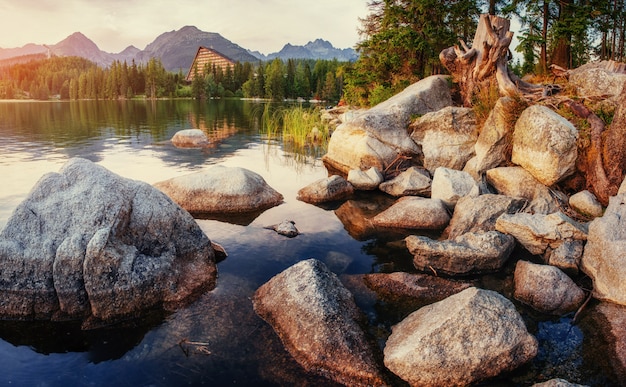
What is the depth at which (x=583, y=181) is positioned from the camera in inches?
416

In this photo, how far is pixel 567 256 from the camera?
7.83m

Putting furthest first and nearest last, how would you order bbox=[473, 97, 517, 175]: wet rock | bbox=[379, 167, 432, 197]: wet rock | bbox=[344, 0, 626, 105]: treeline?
bbox=[344, 0, 626, 105]: treeline → bbox=[379, 167, 432, 197]: wet rock → bbox=[473, 97, 517, 175]: wet rock

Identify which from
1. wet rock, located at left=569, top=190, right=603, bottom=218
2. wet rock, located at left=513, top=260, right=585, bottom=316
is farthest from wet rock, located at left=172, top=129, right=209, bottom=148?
wet rock, located at left=513, top=260, right=585, bottom=316

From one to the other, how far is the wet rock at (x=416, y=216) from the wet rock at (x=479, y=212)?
0.39 m

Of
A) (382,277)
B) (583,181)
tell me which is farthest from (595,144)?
(382,277)

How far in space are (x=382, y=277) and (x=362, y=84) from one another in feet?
66.2

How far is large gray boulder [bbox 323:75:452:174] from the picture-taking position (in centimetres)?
1505

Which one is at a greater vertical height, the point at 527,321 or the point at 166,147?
the point at 166,147

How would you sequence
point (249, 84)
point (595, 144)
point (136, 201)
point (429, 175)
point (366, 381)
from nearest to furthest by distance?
1. point (366, 381)
2. point (136, 201)
3. point (595, 144)
4. point (429, 175)
5. point (249, 84)

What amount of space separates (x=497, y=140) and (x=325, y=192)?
5182mm

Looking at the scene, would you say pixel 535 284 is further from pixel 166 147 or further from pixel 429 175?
pixel 166 147

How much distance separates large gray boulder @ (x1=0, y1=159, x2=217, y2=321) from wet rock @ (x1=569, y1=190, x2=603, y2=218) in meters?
8.29

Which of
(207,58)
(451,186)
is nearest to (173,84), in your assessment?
(207,58)

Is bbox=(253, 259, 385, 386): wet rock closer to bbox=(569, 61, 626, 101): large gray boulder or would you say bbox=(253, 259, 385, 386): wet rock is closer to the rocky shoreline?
the rocky shoreline
